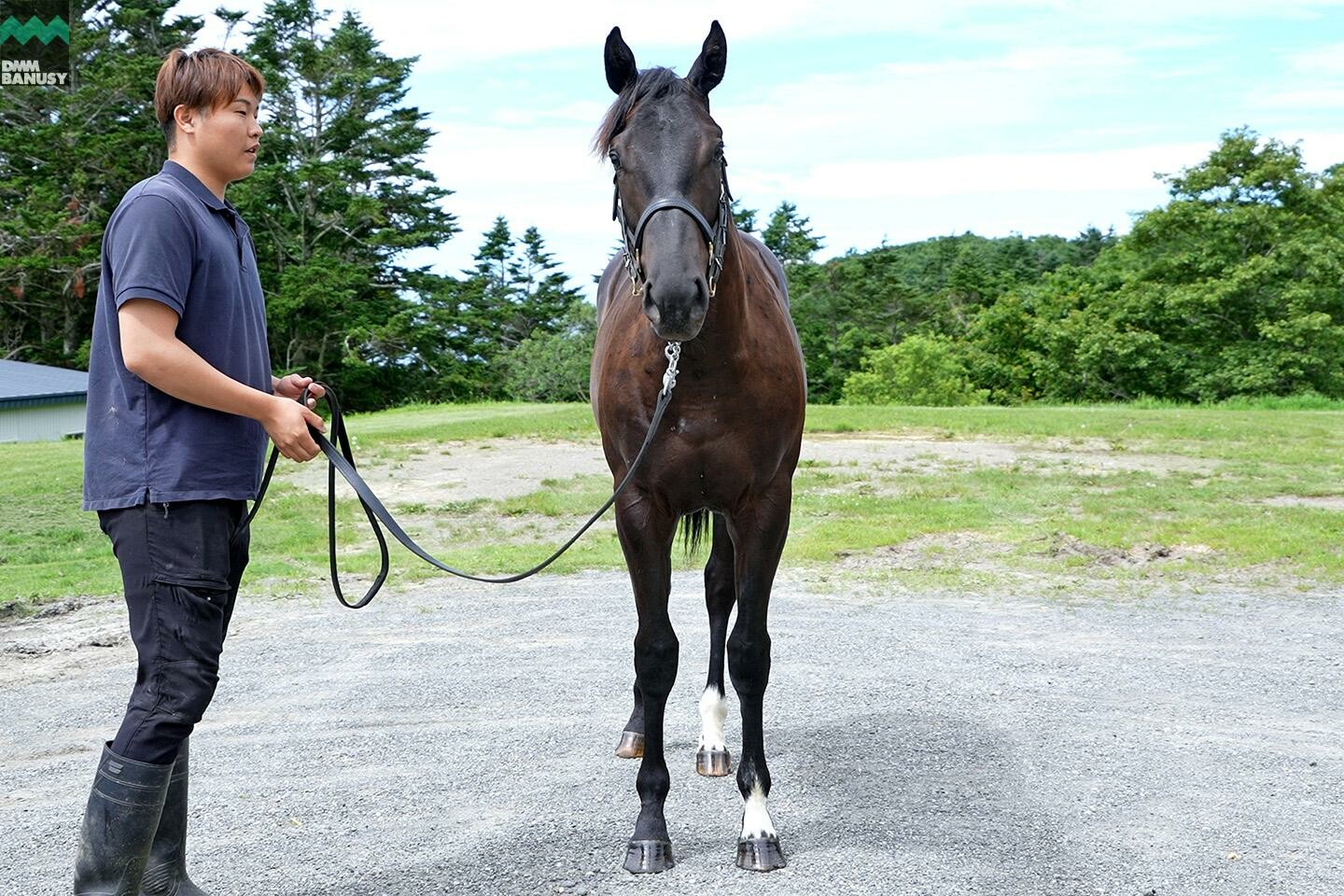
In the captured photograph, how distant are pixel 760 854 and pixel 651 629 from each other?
811 millimetres

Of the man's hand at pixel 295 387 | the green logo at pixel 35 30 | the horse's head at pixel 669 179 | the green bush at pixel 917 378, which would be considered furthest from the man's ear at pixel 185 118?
the green bush at pixel 917 378

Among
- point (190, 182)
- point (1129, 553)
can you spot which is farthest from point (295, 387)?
point (1129, 553)

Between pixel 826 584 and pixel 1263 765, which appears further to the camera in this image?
pixel 826 584

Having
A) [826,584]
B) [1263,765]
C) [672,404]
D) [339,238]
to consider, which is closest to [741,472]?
[672,404]

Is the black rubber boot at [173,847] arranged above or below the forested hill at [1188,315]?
below

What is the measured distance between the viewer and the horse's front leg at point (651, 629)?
3637 millimetres

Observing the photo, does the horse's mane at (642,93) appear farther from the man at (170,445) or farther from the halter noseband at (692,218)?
the man at (170,445)

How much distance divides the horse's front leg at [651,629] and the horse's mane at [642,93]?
1.20 meters

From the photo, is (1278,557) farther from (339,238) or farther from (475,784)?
(339,238)

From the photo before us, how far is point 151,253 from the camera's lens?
257 cm

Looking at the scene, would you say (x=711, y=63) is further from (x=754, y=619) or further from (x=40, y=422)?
(x=40, y=422)

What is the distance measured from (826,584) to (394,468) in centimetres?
744

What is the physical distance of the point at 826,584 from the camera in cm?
766

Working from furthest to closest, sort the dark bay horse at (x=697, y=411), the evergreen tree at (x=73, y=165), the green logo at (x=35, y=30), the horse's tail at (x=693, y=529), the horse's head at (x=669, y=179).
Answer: the green logo at (x=35, y=30) → the evergreen tree at (x=73, y=165) → the horse's tail at (x=693, y=529) → the dark bay horse at (x=697, y=411) → the horse's head at (x=669, y=179)
